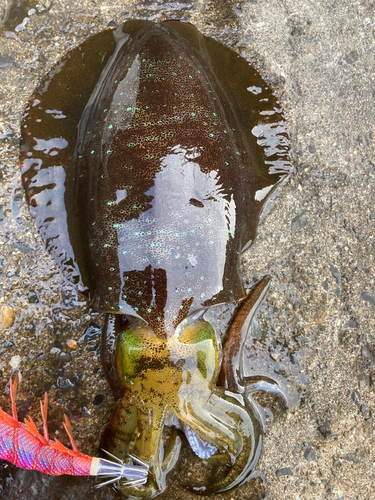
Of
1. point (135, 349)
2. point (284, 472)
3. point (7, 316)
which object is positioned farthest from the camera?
point (7, 316)

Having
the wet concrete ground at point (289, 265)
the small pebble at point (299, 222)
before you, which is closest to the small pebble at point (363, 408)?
the wet concrete ground at point (289, 265)

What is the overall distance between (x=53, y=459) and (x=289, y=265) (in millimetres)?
2115

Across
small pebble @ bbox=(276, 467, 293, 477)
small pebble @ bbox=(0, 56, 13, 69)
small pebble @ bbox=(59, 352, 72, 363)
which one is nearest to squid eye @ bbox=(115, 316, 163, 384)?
small pebble @ bbox=(59, 352, 72, 363)

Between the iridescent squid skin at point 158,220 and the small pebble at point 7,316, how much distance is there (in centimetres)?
50

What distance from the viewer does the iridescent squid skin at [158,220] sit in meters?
2.73

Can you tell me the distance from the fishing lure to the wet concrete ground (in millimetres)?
263

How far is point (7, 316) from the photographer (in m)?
3.11

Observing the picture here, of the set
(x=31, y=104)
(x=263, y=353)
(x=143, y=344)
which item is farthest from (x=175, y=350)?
(x=31, y=104)

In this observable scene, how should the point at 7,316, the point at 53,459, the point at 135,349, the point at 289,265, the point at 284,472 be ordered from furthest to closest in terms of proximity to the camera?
the point at 289,265 < the point at 7,316 < the point at 284,472 < the point at 135,349 < the point at 53,459

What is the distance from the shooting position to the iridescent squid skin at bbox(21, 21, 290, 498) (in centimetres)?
273

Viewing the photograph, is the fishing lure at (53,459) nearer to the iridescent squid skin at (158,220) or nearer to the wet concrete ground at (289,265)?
the iridescent squid skin at (158,220)

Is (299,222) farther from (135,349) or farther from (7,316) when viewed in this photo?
(7,316)

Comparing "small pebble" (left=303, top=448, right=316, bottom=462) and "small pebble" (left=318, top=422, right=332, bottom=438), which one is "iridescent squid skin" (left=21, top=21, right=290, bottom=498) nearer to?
"small pebble" (left=303, top=448, right=316, bottom=462)

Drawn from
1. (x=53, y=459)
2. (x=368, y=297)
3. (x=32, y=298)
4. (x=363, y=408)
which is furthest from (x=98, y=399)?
(x=368, y=297)
